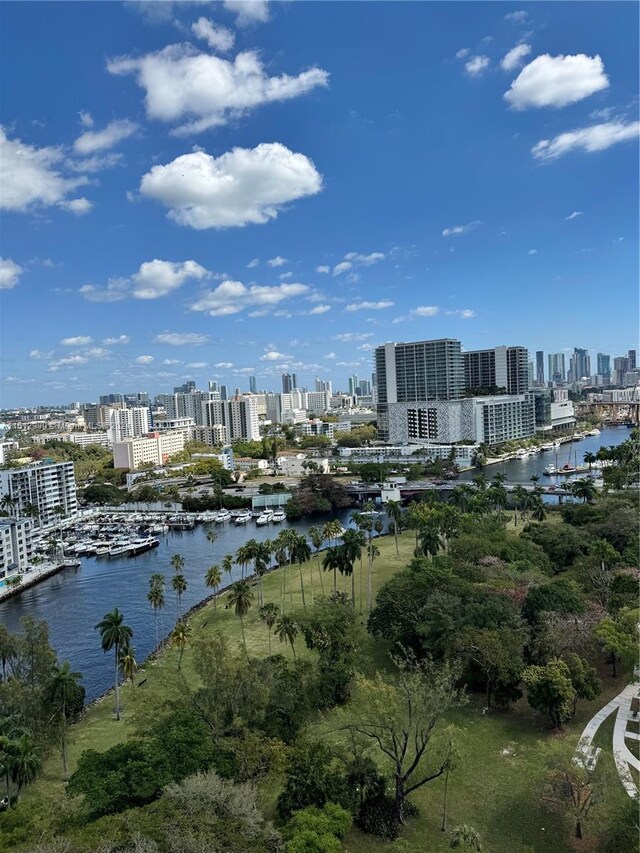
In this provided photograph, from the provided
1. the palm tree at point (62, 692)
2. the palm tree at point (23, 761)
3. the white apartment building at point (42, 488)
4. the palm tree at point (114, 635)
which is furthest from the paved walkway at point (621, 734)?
the white apartment building at point (42, 488)

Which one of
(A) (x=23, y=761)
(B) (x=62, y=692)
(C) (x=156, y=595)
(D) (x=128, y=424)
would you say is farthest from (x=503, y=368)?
(A) (x=23, y=761)

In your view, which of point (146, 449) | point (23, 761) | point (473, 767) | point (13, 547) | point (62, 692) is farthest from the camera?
point (146, 449)

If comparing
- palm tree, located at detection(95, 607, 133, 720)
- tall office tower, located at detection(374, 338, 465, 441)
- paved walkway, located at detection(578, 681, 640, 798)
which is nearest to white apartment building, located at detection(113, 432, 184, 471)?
tall office tower, located at detection(374, 338, 465, 441)

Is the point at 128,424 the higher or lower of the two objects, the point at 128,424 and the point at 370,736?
the higher

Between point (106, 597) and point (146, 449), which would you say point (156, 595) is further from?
point (146, 449)

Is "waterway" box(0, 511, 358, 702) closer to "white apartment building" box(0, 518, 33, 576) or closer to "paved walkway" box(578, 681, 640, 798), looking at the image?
"white apartment building" box(0, 518, 33, 576)

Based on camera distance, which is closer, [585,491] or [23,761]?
[23,761]

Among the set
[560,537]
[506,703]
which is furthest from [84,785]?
[560,537]
